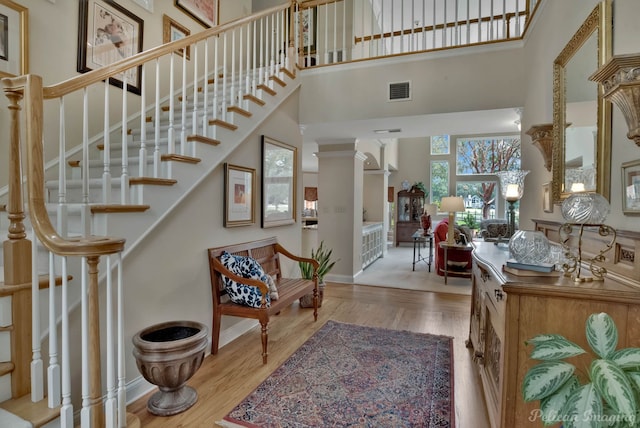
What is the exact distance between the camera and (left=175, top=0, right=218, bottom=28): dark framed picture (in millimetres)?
4087

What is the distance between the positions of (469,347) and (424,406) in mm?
1102

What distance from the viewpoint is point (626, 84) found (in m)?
1.25

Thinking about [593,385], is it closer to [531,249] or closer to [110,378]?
[531,249]

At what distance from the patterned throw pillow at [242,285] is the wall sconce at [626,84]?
2421 mm

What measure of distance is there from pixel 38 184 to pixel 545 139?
9.96ft

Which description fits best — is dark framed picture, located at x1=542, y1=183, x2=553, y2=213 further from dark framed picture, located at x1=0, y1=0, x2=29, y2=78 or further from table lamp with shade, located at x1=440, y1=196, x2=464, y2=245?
dark framed picture, located at x1=0, y1=0, x2=29, y2=78

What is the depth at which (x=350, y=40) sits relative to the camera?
5500mm

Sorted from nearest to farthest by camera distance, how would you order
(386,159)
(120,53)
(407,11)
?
1. (120,53)
2. (407,11)
3. (386,159)

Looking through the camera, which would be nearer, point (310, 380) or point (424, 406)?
point (424, 406)

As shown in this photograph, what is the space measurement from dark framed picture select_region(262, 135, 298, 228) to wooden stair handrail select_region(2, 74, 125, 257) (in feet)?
7.40

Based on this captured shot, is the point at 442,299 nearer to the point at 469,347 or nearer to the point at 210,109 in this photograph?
the point at 469,347

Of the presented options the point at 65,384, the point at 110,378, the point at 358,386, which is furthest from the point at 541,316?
the point at 65,384

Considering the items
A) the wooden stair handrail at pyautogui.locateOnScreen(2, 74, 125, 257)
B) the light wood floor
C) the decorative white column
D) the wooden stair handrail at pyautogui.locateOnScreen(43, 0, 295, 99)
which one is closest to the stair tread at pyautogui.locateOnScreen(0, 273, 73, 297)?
the wooden stair handrail at pyautogui.locateOnScreen(2, 74, 125, 257)

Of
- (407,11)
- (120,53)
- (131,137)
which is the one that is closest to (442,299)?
(131,137)
